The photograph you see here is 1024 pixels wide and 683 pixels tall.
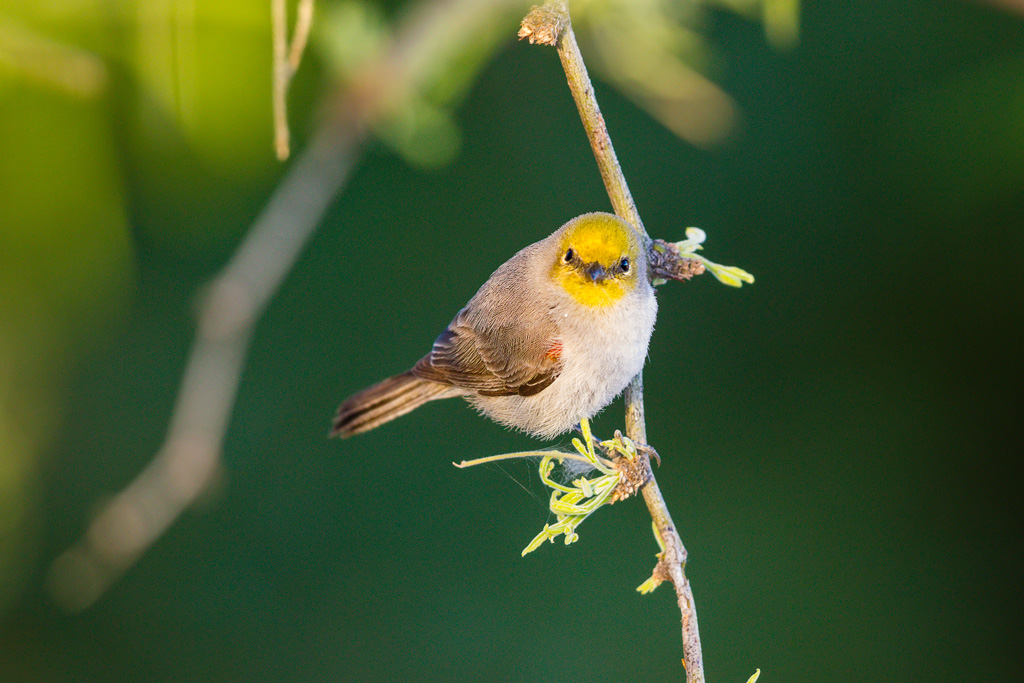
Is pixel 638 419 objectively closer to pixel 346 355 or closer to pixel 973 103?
pixel 973 103

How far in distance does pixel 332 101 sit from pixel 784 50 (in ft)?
5.41

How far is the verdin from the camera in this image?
51.4 inches

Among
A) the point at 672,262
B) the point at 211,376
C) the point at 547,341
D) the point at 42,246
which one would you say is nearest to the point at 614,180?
the point at 672,262

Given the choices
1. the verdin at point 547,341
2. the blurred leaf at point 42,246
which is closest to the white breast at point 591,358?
the verdin at point 547,341

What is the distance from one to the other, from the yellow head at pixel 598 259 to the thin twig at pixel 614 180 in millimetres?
116

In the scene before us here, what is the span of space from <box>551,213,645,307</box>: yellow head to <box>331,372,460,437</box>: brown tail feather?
1.54 feet

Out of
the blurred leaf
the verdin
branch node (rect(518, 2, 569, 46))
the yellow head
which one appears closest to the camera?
branch node (rect(518, 2, 569, 46))

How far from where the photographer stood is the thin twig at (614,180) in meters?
0.81

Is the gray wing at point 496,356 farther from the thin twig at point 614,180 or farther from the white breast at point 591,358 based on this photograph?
the thin twig at point 614,180

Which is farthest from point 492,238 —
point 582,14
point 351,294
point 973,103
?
point 973,103

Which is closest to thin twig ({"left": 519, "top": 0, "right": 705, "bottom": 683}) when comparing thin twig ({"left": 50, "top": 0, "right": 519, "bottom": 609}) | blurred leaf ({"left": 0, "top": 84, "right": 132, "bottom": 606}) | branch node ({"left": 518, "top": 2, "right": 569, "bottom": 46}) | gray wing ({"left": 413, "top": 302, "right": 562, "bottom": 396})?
branch node ({"left": 518, "top": 2, "right": 569, "bottom": 46})

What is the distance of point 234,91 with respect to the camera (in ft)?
6.52

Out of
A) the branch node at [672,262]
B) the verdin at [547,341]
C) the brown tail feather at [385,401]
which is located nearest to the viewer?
the branch node at [672,262]

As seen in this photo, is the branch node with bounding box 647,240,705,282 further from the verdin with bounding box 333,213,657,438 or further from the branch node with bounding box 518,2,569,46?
the branch node with bounding box 518,2,569,46
